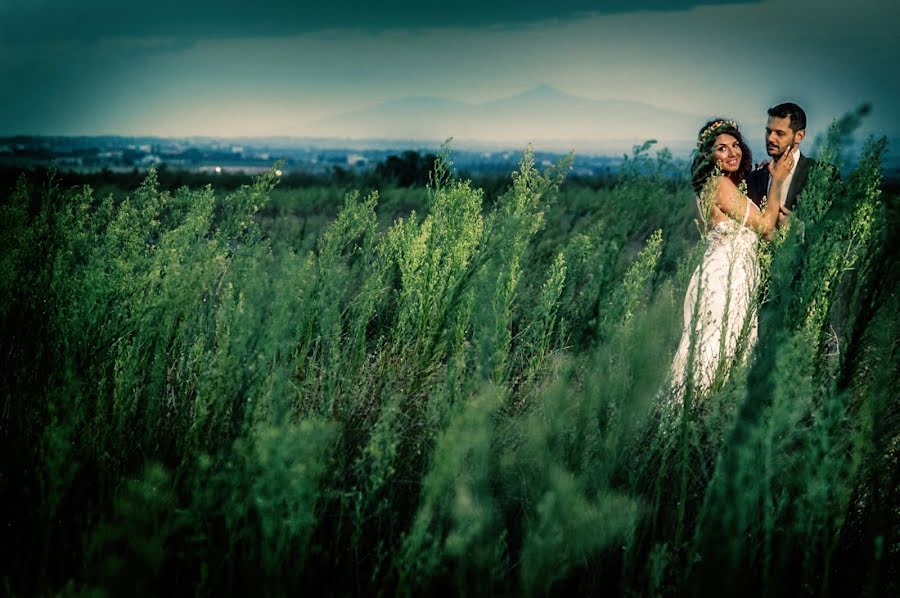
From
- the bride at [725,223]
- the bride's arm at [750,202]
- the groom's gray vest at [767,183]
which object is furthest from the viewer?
the groom's gray vest at [767,183]

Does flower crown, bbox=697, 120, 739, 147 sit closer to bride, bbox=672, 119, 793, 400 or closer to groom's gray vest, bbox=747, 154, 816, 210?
bride, bbox=672, 119, 793, 400

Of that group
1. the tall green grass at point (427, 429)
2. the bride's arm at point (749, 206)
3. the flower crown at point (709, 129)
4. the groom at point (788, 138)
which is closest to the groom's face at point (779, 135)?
the groom at point (788, 138)

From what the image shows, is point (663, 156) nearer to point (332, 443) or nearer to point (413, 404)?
point (413, 404)

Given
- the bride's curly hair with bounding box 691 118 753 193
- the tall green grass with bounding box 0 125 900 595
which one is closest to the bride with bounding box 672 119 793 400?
the bride's curly hair with bounding box 691 118 753 193

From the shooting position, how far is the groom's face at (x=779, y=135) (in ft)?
14.8

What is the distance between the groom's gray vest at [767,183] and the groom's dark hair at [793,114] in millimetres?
235

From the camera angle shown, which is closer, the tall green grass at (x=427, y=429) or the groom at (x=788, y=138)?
the tall green grass at (x=427, y=429)

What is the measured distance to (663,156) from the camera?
321 centimetres

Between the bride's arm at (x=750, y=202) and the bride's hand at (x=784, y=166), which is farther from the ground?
the bride's hand at (x=784, y=166)

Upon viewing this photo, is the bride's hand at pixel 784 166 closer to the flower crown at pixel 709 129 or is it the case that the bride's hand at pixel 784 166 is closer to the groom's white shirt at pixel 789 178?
the groom's white shirt at pixel 789 178

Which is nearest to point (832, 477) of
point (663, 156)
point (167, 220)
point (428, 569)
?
point (428, 569)

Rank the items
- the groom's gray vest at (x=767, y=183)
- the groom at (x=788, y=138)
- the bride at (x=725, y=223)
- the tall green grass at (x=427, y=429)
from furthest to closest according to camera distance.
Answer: the groom's gray vest at (x=767, y=183)
the groom at (x=788, y=138)
the bride at (x=725, y=223)
the tall green grass at (x=427, y=429)

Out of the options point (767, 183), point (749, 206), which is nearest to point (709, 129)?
point (749, 206)

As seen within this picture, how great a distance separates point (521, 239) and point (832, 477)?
160 cm
